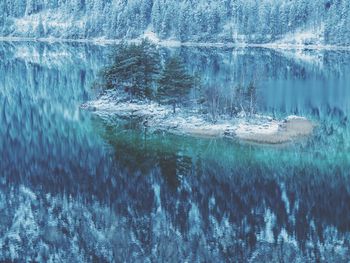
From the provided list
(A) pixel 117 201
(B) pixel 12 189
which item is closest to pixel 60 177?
(B) pixel 12 189

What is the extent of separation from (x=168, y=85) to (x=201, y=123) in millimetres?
8512

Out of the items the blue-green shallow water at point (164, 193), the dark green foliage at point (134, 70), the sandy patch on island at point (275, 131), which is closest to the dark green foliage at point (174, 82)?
the blue-green shallow water at point (164, 193)

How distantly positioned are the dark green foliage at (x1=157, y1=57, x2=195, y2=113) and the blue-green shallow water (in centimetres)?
493

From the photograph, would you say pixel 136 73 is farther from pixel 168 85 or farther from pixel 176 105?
pixel 176 105

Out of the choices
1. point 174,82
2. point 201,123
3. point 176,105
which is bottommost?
point 201,123

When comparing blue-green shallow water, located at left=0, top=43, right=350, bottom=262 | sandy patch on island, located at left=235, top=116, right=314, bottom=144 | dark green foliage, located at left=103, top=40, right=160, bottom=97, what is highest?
dark green foliage, located at left=103, top=40, right=160, bottom=97

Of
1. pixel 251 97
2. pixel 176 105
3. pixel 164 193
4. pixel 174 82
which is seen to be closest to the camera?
pixel 164 193

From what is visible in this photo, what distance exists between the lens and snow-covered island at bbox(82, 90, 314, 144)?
56000 millimetres

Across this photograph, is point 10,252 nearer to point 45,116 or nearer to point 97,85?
point 45,116

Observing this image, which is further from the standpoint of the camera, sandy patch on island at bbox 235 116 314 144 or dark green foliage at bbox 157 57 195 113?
dark green foliage at bbox 157 57 195 113

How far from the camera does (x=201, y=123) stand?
60.5 meters

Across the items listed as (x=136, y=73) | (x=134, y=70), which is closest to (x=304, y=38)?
(x=134, y=70)

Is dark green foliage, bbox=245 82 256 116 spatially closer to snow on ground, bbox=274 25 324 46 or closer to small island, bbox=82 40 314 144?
small island, bbox=82 40 314 144

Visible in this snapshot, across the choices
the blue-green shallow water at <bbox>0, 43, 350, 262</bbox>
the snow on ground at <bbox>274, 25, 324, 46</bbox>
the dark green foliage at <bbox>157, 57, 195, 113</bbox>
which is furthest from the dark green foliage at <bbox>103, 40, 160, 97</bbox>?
the snow on ground at <bbox>274, 25, 324, 46</bbox>
